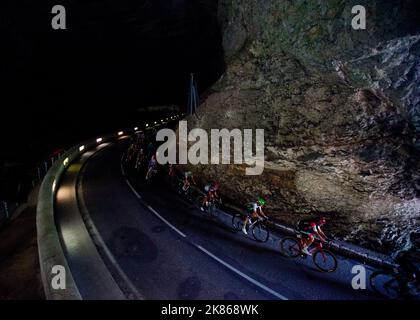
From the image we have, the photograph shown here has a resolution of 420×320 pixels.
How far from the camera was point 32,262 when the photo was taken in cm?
907

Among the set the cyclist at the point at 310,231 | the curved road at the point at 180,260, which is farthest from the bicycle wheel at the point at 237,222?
the cyclist at the point at 310,231

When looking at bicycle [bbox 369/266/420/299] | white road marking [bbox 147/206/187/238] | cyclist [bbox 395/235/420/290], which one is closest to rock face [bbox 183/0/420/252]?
bicycle [bbox 369/266/420/299]

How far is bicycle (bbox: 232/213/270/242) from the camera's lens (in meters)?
11.4

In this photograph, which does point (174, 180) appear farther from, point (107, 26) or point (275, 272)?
point (107, 26)

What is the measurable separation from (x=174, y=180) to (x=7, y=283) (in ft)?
36.5

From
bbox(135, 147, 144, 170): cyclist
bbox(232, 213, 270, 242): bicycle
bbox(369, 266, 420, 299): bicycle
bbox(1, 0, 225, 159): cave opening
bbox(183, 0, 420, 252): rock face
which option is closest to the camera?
bbox(369, 266, 420, 299): bicycle

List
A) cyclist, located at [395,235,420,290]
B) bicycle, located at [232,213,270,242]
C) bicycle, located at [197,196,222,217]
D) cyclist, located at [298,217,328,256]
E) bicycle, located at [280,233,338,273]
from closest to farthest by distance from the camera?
1. cyclist, located at [395,235,420,290]
2. bicycle, located at [280,233,338,273]
3. cyclist, located at [298,217,328,256]
4. bicycle, located at [232,213,270,242]
5. bicycle, located at [197,196,222,217]

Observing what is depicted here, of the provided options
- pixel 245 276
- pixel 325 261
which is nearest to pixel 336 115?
pixel 325 261

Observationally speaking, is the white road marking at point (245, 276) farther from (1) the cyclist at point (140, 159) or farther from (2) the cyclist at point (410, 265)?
(1) the cyclist at point (140, 159)

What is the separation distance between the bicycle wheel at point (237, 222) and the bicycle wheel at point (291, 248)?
7.85 feet

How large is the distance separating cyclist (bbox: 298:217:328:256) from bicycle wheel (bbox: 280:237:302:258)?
295 millimetres

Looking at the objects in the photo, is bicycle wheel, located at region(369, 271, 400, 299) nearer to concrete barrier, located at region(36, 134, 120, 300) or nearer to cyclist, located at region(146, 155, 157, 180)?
concrete barrier, located at region(36, 134, 120, 300)
